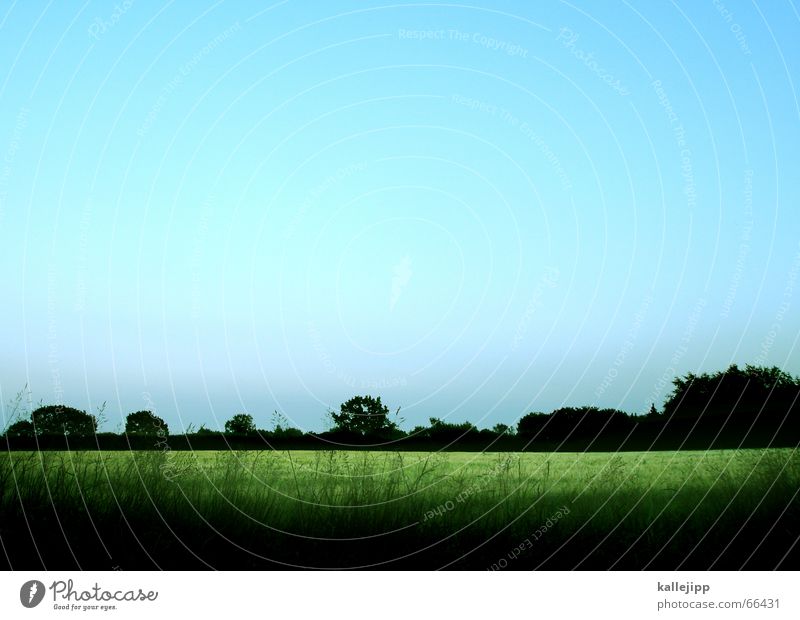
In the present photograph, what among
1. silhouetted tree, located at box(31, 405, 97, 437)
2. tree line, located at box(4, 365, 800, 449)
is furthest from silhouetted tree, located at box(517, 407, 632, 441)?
silhouetted tree, located at box(31, 405, 97, 437)

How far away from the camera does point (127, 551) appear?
8742mm

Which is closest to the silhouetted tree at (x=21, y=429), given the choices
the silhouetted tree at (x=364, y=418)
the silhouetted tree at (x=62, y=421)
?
the silhouetted tree at (x=62, y=421)

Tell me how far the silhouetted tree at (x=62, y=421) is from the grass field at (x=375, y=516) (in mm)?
507

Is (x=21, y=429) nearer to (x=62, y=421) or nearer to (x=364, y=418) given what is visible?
(x=62, y=421)

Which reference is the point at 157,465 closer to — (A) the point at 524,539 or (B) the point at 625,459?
(A) the point at 524,539

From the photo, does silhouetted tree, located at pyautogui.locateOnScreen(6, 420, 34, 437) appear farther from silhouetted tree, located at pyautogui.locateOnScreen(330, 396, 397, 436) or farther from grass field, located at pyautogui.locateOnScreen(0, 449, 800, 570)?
silhouetted tree, located at pyautogui.locateOnScreen(330, 396, 397, 436)

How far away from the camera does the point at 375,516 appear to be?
30.4 feet

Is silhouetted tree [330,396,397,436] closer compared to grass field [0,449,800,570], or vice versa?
grass field [0,449,800,570]

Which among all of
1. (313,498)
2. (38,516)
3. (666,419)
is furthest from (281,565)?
(666,419)

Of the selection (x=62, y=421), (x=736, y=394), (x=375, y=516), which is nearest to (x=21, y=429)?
(x=62, y=421)

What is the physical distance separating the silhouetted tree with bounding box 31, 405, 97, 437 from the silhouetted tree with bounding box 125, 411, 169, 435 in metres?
0.56

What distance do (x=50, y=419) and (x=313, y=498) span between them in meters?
4.39

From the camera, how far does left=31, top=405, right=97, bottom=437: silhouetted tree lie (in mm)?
10505
